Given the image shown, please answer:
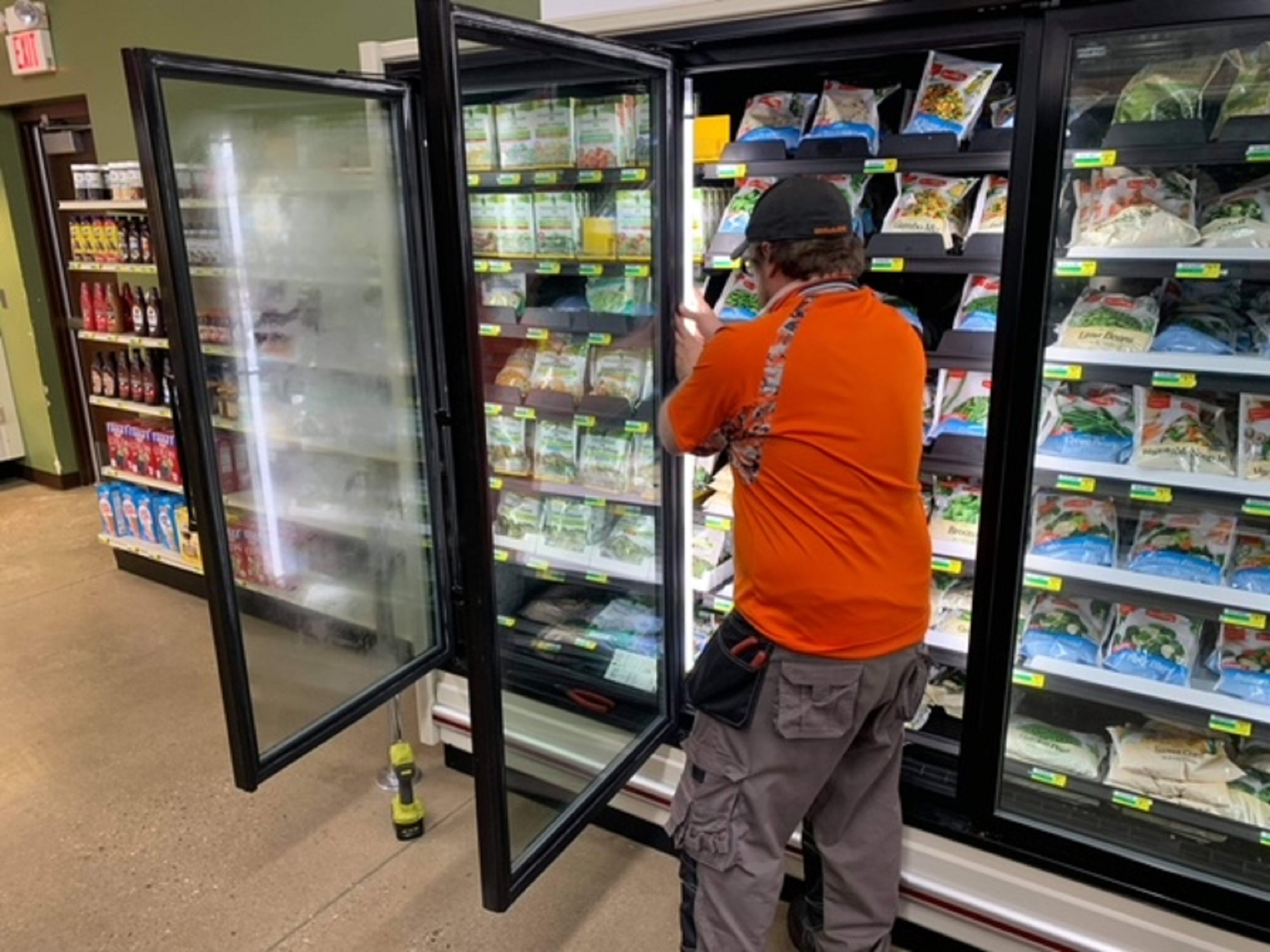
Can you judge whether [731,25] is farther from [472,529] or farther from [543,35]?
[472,529]

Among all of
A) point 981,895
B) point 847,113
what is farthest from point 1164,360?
point 981,895

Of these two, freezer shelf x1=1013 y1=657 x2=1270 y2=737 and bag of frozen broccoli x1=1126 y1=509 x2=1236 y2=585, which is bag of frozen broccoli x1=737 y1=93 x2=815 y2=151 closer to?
bag of frozen broccoli x1=1126 y1=509 x2=1236 y2=585

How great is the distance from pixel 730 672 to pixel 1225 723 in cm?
112

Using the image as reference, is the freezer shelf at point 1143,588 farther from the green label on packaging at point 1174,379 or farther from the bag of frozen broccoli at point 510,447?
the bag of frozen broccoli at point 510,447

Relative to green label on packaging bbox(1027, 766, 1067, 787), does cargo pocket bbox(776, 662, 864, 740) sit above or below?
above

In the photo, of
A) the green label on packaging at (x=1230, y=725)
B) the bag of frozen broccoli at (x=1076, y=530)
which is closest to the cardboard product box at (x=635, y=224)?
the bag of frozen broccoli at (x=1076, y=530)

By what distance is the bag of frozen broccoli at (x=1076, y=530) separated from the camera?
215 centimetres

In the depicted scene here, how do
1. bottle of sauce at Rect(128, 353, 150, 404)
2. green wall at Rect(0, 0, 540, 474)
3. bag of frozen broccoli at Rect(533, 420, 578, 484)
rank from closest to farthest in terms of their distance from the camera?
bag of frozen broccoli at Rect(533, 420, 578, 484) < green wall at Rect(0, 0, 540, 474) < bottle of sauce at Rect(128, 353, 150, 404)

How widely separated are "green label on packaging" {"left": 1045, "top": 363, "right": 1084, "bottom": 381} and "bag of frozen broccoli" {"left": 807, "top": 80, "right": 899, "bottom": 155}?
66 cm

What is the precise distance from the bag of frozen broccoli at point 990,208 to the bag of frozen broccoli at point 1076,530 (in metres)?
0.69

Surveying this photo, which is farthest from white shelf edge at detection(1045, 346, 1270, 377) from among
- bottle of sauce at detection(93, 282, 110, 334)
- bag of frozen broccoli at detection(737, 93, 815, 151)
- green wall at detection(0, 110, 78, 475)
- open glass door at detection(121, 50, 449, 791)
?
green wall at detection(0, 110, 78, 475)

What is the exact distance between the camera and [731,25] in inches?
79.8

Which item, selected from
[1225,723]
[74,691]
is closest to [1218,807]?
[1225,723]

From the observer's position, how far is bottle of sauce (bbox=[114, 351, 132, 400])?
466 centimetres
